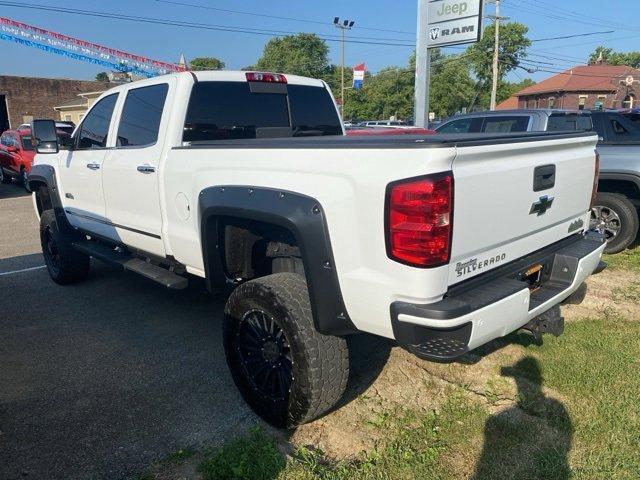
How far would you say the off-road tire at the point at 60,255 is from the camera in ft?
18.2

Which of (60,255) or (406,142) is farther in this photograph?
(60,255)

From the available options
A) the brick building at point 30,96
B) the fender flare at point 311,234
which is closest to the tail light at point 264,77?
the fender flare at point 311,234

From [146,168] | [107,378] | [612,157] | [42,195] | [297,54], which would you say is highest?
[297,54]

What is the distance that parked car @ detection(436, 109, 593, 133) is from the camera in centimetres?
666

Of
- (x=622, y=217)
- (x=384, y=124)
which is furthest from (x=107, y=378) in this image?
Result: (x=384, y=124)

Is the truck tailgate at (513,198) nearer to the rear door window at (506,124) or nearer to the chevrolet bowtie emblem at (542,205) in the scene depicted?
the chevrolet bowtie emblem at (542,205)

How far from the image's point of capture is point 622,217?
6434 millimetres

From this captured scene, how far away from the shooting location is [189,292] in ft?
18.1

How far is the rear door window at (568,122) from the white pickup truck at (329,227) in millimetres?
3525

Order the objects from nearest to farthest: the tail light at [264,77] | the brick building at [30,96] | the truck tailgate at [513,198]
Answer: the truck tailgate at [513,198]
the tail light at [264,77]
the brick building at [30,96]

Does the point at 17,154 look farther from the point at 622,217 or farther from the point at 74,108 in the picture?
the point at 74,108

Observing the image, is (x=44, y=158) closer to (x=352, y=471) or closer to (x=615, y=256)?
(x=352, y=471)

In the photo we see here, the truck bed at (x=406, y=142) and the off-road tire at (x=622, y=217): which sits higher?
the truck bed at (x=406, y=142)

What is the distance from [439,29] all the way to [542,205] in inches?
354
